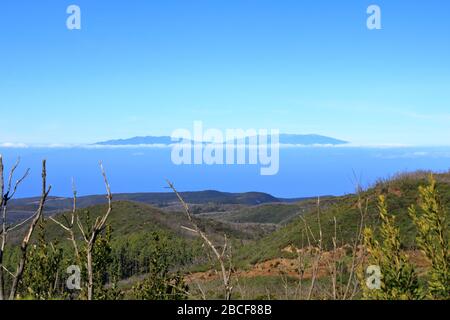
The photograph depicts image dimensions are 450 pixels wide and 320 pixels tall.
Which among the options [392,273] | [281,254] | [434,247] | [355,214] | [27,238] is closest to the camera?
[27,238]

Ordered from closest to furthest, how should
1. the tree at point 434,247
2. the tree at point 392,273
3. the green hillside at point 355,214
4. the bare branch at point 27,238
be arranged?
the bare branch at point 27,238 → the tree at point 392,273 → the tree at point 434,247 → the green hillside at point 355,214

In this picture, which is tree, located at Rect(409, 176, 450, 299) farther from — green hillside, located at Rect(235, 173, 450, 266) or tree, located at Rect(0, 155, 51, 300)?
green hillside, located at Rect(235, 173, 450, 266)

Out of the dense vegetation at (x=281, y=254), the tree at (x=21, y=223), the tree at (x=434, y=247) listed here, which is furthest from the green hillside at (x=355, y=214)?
the tree at (x=21, y=223)

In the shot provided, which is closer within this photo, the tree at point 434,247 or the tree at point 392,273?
the tree at point 392,273

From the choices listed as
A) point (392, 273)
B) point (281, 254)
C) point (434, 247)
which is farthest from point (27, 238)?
point (281, 254)

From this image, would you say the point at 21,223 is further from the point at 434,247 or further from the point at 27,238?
the point at 434,247

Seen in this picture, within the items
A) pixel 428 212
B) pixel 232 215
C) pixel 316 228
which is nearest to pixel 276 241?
pixel 316 228

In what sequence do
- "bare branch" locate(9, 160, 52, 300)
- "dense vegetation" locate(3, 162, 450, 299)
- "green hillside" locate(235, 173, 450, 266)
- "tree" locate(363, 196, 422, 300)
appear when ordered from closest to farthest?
"bare branch" locate(9, 160, 52, 300) < "tree" locate(363, 196, 422, 300) < "dense vegetation" locate(3, 162, 450, 299) < "green hillside" locate(235, 173, 450, 266)

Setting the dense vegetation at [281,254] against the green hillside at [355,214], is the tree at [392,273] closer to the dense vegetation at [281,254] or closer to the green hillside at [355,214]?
the dense vegetation at [281,254]

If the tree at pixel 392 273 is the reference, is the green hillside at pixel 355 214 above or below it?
below

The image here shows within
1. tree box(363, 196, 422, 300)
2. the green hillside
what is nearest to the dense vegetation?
tree box(363, 196, 422, 300)

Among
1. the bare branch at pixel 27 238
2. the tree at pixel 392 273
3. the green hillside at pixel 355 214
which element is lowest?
the green hillside at pixel 355 214
